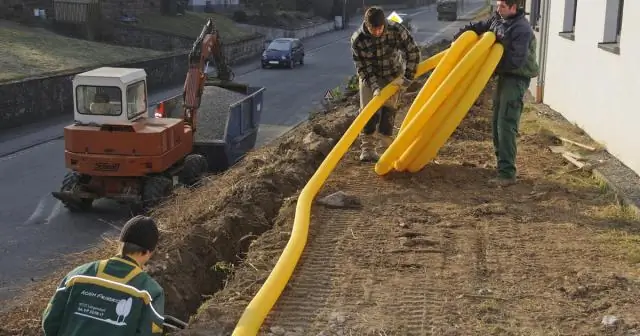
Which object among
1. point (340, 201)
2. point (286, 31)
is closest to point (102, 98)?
point (340, 201)

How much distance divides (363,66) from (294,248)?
3731mm

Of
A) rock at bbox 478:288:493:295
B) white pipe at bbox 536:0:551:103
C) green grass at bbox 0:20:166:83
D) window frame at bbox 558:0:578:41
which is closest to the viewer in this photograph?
rock at bbox 478:288:493:295

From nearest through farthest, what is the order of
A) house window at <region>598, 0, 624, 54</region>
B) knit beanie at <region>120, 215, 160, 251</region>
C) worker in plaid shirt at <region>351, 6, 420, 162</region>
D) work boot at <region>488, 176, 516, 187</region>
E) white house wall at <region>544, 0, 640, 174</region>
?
knit beanie at <region>120, 215, 160, 251</region>, work boot at <region>488, 176, 516, 187</region>, worker in plaid shirt at <region>351, 6, 420, 162</region>, white house wall at <region>544, 0, 640, 174</region>, house window at <region>598, 0, 624, 54</region>

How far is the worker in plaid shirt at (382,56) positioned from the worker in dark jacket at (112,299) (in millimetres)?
5752

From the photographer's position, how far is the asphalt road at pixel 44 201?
1024cm

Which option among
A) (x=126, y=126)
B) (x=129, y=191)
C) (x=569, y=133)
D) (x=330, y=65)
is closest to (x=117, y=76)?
(x=126, y=126)

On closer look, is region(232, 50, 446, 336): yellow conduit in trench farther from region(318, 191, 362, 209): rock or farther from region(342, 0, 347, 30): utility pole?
region(342, 0, 347, 30): utility pole

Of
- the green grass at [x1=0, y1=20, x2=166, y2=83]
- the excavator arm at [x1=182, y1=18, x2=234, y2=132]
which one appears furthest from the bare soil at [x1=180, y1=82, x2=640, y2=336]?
the green grass at [x1=0, y1=20, x2=166, y2=83]

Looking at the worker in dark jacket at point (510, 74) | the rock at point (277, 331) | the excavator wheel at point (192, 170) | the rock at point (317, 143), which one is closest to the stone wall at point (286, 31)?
the excavator wheel at point (192, 170)

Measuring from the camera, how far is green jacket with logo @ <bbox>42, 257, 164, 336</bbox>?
3.86 meters

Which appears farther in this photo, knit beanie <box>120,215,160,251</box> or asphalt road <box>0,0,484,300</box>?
asphalt road <box>0,0,484,300</box>

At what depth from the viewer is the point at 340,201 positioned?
8.05 meters

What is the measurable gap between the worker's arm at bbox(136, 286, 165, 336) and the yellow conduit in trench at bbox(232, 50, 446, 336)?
1.00 metres

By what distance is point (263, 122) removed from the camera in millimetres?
22031
